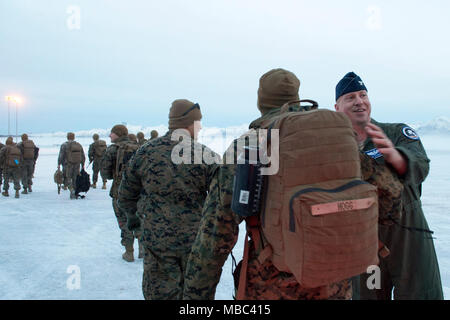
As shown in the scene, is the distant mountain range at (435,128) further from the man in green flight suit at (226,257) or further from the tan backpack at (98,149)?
the man in green flight suit at (226,257)

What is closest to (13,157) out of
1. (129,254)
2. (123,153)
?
(123,153)

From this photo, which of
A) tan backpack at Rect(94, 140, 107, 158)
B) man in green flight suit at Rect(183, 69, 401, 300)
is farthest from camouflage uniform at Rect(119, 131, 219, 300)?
tan backpack at Rect(94, 140, 107, 158)

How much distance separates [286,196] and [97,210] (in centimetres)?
823

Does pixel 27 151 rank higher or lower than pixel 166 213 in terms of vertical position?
higher

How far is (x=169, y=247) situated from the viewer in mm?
2656

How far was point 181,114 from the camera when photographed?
2.94 metres

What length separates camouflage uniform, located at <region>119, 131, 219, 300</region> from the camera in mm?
2664

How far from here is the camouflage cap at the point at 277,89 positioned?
1.61m

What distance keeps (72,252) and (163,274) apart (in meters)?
3.25

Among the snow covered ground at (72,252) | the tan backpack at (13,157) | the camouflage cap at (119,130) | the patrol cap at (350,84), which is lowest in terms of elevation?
the snow covered ground at (72,252)

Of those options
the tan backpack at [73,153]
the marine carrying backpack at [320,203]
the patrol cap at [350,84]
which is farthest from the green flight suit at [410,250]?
the tan backpack at [73,153]

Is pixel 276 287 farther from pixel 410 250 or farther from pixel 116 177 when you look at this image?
pixel 116 177

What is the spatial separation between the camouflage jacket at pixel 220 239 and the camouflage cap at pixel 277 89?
0.40 metres

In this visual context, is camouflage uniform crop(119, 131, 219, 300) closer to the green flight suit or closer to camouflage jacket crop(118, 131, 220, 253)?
camouflage jacket crop(118, 131, 220, 253)
